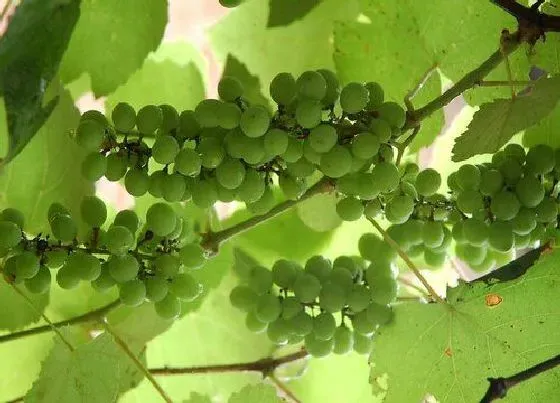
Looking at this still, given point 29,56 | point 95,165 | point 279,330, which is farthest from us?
point 279,330

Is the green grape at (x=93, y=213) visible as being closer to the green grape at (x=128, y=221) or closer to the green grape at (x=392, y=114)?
the green grape at (x=128, y=221)

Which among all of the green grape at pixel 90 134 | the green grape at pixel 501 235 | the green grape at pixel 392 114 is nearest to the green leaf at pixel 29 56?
the green grape at pixel 90 134

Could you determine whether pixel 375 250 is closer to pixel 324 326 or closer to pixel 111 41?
pixel 324 326

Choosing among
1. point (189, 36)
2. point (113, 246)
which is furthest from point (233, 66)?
point (113, 246)

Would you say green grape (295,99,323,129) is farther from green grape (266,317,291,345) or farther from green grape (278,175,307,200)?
green grape (266,317,291,345)

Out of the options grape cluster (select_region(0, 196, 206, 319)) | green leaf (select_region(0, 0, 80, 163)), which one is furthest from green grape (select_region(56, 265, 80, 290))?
green leaf (select_region(0, 0, 80, 163))

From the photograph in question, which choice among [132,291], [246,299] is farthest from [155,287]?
[246,299]
